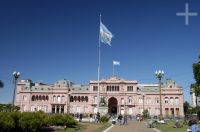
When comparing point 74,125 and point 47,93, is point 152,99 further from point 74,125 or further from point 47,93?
point 74,125

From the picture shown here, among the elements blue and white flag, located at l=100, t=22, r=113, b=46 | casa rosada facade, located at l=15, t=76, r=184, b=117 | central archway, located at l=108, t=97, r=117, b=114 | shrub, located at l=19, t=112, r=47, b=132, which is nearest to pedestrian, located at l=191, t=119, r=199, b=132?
shrub, located at l=19, t=112, r=47, b=132

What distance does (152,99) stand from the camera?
378ft

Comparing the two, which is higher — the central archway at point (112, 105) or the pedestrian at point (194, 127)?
the central archway at point (112, 105)

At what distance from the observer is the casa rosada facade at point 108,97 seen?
114 m

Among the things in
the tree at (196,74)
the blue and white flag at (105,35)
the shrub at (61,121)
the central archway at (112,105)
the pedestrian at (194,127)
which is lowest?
the shrub at (61,121)

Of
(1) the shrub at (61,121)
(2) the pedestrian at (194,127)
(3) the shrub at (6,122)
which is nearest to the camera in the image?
(2) the pedestrian at (194,127)

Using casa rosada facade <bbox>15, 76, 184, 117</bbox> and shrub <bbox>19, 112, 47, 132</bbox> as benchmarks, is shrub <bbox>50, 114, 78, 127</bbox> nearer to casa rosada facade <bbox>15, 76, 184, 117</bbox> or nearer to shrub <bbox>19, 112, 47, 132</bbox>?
shrub <bbox>19, 112, 47, 132</bbox>

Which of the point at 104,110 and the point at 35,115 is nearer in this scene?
the point at 35,115

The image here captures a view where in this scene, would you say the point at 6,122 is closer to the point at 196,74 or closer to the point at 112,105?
the point at 196,74

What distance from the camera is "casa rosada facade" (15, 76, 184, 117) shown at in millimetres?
114250

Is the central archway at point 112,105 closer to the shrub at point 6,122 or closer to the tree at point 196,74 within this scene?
the tree at point 196,74

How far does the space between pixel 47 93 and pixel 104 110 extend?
190 feet

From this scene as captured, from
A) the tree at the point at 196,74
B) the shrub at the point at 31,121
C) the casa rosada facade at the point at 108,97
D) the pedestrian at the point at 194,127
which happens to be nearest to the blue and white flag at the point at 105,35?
the tree at the point at 196,74

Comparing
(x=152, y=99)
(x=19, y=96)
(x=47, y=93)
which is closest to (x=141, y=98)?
(x=152, y=99)
